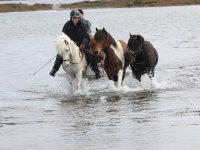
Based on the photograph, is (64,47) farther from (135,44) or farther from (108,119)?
(108,119)

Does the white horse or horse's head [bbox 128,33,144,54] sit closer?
the white horse

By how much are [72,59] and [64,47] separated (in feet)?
1.41

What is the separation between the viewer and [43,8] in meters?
109

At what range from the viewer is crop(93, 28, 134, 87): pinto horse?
14.5 m

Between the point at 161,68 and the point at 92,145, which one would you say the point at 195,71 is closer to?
the point at 161,68

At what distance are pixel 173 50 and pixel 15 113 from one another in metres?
17.1

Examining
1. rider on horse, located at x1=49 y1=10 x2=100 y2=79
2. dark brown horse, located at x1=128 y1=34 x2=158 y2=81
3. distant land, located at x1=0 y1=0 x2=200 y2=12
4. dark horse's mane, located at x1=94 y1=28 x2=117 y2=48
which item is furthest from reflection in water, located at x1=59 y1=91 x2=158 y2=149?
distant land, located at x1=0 y1=0 x2=200 y2=12

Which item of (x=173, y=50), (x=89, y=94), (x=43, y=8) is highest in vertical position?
(x=89, y=94)

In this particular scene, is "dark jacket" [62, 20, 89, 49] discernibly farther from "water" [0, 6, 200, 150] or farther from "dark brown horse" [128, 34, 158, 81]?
"water" [0, 6, 200, 150]

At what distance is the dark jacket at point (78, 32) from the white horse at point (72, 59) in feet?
1.23

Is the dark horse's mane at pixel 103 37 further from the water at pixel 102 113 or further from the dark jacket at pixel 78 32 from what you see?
the water at pixel 102 113

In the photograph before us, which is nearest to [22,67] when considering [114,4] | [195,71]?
[195,71]

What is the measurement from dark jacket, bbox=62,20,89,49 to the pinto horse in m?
0.52

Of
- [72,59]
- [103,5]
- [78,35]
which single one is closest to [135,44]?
[78,35]
